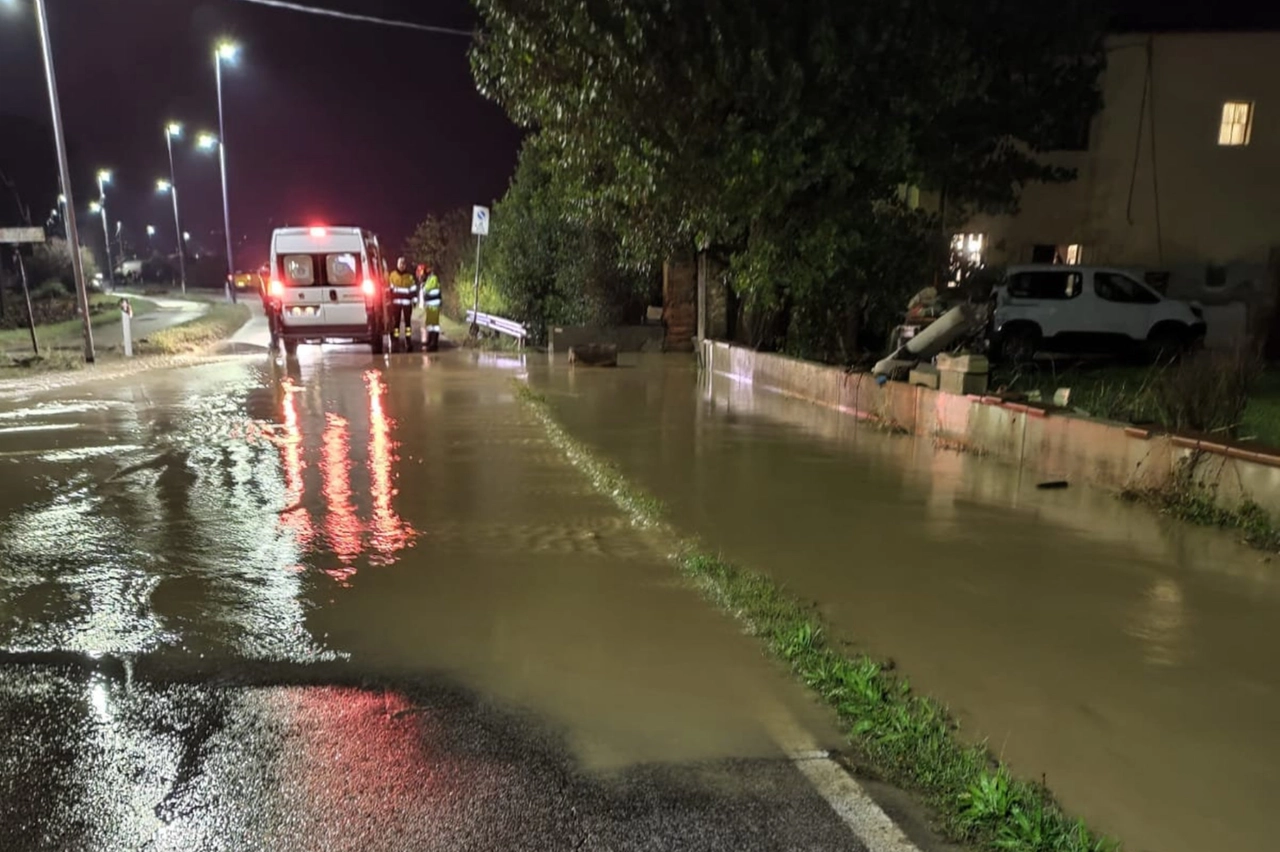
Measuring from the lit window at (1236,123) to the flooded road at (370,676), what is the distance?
55.4 feet

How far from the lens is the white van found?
57.1ft

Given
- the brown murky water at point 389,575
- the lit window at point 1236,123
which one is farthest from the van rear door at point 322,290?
the lit window at point 1236,123

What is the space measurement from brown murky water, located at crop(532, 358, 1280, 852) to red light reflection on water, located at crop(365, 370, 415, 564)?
209 cm

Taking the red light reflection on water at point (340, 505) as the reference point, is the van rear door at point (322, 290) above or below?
above

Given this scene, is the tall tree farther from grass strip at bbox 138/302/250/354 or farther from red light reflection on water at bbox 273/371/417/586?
grass strip at bbox 138/302/250/354

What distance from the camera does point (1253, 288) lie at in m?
18.0

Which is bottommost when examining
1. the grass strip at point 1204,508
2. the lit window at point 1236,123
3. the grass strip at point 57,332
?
the grass strip at point 1204,508

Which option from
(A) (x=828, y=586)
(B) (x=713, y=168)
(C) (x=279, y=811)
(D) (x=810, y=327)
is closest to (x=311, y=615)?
(C) (x=279, y=811)

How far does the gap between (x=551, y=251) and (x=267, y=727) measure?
17.4 metres

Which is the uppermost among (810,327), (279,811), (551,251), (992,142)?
(992,142)

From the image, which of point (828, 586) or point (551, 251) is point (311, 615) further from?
point (551, 251)

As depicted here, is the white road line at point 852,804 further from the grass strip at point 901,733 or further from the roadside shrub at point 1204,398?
the roadside shrub at point 1204,398

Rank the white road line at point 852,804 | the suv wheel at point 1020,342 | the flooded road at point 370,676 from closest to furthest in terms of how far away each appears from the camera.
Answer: the white road line at point 852,804
the flooded road at point 370,676
the suv wheel at point 1020,342

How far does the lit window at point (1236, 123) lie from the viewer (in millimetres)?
17719
